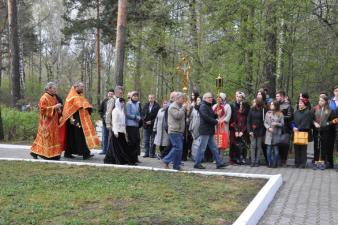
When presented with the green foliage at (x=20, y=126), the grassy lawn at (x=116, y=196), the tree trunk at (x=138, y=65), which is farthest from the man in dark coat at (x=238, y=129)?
the tree trunk at (x=138, y=65)

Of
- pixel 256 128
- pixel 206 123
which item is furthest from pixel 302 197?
pixel 256 128

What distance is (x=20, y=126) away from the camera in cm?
2008

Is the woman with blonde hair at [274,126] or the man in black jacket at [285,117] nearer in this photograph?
the woman with blonde hair at [274,126]

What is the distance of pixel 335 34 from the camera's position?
59.0ft

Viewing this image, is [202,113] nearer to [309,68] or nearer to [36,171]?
[36,171]

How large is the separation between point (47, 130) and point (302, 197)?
6917mm

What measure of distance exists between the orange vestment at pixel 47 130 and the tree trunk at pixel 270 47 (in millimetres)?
7108

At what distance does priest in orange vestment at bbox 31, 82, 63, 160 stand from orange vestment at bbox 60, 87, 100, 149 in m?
0.33

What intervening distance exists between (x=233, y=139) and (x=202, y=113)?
195 centimetres

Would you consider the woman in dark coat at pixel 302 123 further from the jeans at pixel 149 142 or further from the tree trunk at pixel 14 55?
the tree trunk at pixel 14 55

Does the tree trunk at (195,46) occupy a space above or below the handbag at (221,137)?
above

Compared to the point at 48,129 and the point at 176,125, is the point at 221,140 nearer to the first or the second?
the point at 176,125

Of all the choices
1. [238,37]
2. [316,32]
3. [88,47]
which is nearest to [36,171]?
[238,37]

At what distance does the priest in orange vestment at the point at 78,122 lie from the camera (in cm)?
1415
